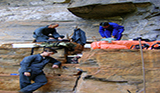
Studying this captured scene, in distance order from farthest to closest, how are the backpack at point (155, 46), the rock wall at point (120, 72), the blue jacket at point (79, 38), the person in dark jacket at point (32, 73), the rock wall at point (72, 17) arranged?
1. the rock wall at point (72, 17)
2. the blue jacket at point (79, 38)
3. the person in dark jacket at point (32, 73)
4. the backpack at point (155, 46)
5. the rock wall at point (120, 72)

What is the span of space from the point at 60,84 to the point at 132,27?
187 inches

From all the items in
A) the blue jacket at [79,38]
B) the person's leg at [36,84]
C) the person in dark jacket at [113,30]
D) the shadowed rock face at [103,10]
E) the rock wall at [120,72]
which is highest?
the shadowed rock face at [103,10]

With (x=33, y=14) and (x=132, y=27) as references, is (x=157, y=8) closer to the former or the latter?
(x=132, y=27)

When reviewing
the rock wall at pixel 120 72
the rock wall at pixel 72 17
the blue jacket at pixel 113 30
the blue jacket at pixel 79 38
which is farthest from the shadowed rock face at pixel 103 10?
the rock wall at pixel 120 72

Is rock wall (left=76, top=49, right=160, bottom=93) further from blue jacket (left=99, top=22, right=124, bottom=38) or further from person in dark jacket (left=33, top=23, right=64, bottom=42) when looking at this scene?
person in dark jacket (left=33, top=23, right=64, bottom=42)

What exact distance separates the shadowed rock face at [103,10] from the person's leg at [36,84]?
4.40m

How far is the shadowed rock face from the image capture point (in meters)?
7.11

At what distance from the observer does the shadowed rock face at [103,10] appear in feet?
23.3

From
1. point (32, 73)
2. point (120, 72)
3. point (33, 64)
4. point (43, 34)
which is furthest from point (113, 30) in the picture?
point (32, 73)

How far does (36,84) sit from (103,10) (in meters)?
5.00

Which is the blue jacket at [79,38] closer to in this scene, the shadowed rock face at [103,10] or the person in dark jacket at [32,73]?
the person in dark jacket at [32,73]

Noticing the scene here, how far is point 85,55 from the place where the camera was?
3.50 metres

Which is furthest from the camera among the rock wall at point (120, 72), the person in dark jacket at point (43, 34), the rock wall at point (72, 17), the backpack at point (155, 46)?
the rock wall at point (72, 17)

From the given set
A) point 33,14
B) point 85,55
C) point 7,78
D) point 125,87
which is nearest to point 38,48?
point 7,78
